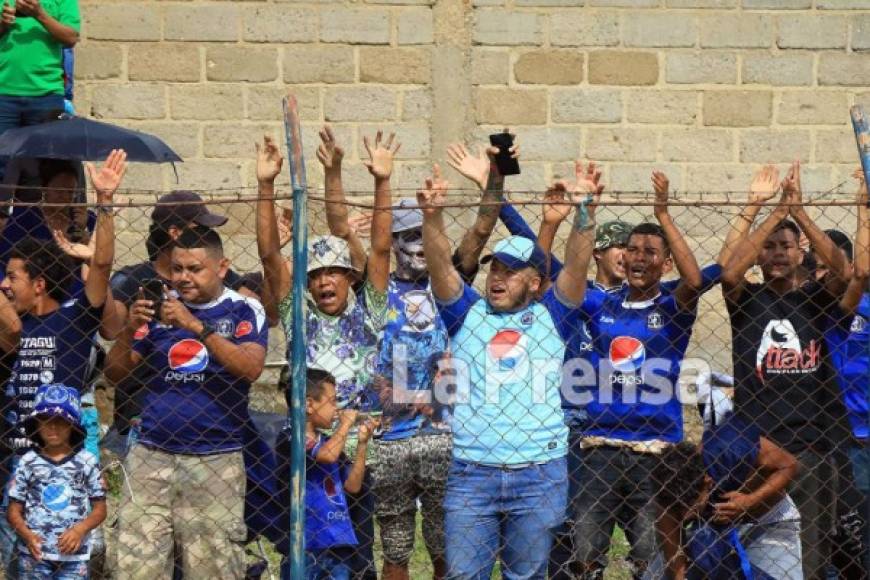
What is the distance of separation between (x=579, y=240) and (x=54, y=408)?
2.11m

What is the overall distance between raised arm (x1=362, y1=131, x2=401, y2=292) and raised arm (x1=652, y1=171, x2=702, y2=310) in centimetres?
103

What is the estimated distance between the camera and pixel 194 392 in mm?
Answer: 6094

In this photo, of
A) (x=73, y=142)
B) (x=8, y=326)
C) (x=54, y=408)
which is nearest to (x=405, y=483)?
(x=54, y=408)

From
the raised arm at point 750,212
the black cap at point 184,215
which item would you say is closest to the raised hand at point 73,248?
the black cap at point 184,215

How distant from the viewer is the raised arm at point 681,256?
6.07 metres

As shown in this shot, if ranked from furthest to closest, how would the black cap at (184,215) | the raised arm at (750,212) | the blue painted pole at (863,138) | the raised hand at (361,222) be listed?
the raised hand at (361,222) < the black cap at (184,215) < the raised arm at (750,212) < the blue painted pole at (863,138)

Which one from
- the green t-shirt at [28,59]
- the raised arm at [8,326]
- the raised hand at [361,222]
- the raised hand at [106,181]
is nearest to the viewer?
the raised hand at [106,181]

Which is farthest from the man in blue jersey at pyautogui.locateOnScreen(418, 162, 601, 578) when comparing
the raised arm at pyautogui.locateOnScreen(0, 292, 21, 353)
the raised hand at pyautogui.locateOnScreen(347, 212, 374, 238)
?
the raised arm at pyautogui.locateOnScreen(0, 292, 21, 353)

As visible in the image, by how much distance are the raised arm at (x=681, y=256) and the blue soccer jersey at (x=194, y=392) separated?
1.63 metres

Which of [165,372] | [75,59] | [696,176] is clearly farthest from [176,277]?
[696,176]

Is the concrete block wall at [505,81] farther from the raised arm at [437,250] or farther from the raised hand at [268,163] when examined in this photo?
the raised arm at [437,250]

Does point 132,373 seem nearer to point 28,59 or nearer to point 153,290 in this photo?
point 153,290

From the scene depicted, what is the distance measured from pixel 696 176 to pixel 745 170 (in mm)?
285

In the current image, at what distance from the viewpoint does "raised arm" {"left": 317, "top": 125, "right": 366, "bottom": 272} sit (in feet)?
20.7
